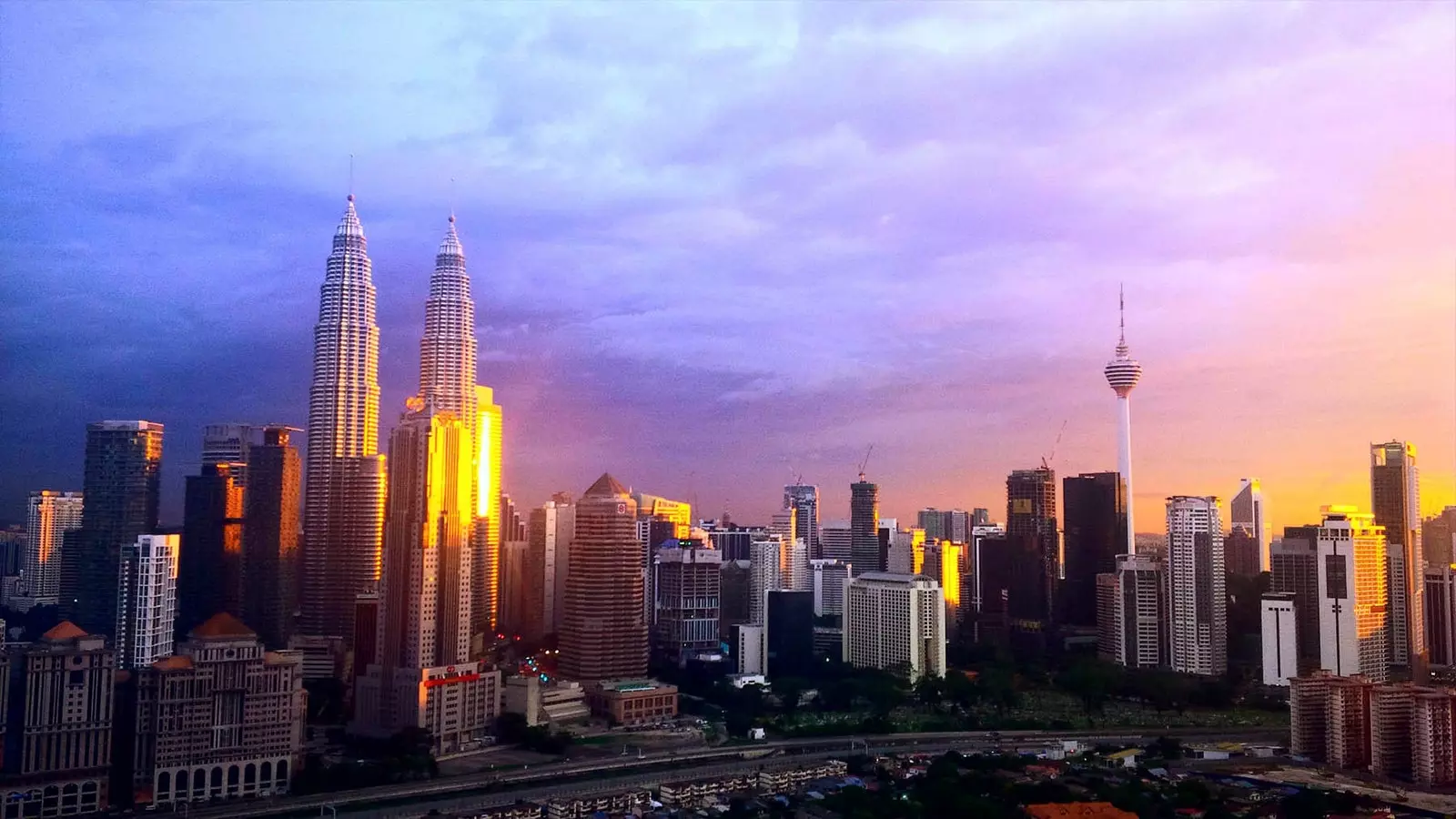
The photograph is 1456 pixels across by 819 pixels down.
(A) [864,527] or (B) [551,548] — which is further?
(A) [864,527]

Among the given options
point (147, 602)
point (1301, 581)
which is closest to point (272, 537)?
point (147, 602)

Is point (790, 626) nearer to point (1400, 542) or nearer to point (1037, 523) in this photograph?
point (1037, 523)

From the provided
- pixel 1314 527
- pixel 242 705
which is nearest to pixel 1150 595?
pixel 1314 527

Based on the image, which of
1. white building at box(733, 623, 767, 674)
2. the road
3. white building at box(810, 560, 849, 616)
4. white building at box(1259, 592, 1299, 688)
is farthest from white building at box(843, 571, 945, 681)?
white building at box(1259, 592, 1299, 688)

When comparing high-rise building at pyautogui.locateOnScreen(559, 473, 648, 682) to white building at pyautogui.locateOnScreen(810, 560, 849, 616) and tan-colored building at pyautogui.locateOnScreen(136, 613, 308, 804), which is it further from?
white building at pyautogui.locateOnScreen(810, 560, 849, 616)

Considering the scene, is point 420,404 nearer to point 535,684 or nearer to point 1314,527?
point 535,684
